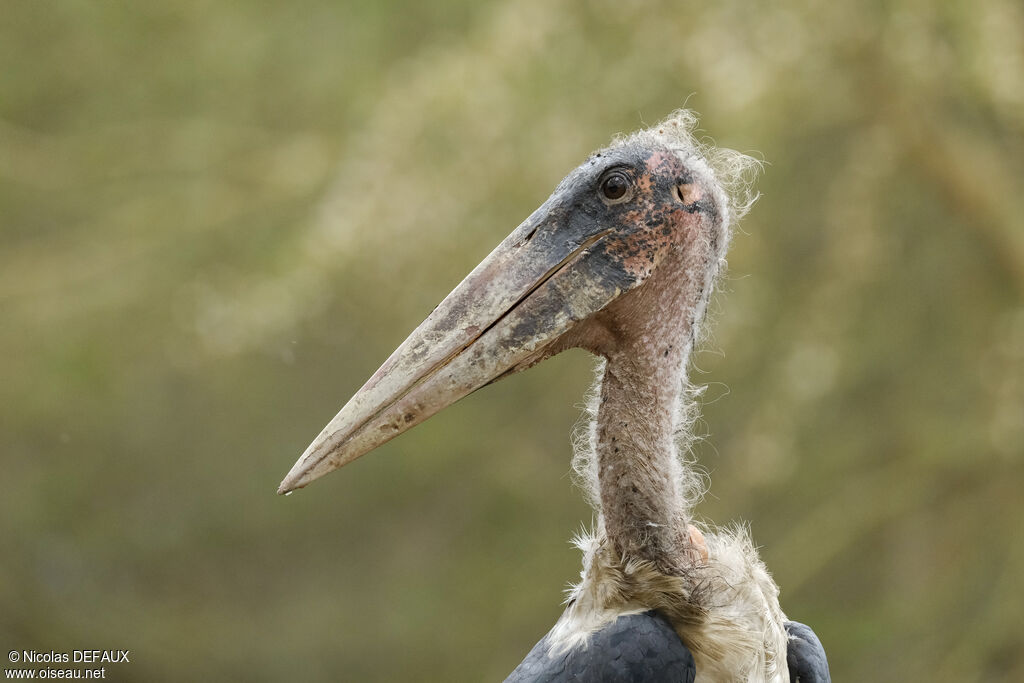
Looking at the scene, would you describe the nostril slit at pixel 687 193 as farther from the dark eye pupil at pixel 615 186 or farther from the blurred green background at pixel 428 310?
the blurred green background at pixel 428 310

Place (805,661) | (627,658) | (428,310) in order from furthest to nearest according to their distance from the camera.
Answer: (428,310) → (805,661) → (627,658)

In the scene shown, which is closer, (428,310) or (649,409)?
(649,409)

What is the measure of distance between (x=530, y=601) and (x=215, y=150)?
282 centimetres

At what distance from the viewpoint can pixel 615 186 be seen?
2.24 meters

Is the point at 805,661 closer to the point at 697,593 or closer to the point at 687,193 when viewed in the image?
the point at 697,593

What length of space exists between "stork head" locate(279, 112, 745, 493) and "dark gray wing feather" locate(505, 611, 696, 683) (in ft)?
1.60

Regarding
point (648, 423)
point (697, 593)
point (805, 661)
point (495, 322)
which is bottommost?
point (805, 661)

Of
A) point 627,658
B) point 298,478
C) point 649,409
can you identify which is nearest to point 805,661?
point 627,658

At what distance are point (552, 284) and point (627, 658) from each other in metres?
0.67

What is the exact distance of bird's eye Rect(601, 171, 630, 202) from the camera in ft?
7.34

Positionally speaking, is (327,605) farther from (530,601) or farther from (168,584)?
(530,601)

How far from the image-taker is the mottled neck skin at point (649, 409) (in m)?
2.20

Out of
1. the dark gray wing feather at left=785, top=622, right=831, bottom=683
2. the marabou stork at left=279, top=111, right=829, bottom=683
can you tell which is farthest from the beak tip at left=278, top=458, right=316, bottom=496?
the dark gray wing feather at left=785, top=622, right=831, bottom=683

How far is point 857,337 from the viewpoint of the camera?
18.8 ft
